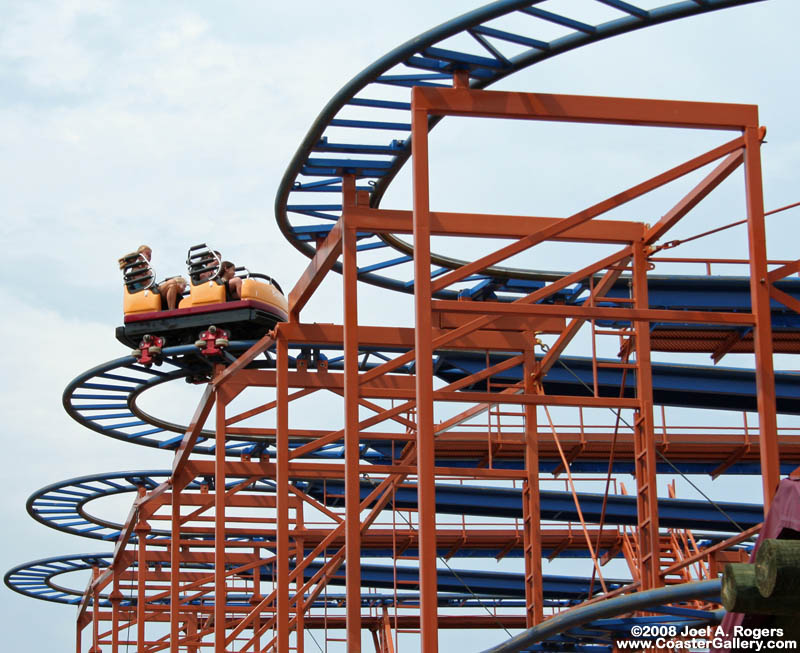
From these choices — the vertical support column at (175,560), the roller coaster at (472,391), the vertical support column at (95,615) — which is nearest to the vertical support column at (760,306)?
the roller coaster at (472,391)

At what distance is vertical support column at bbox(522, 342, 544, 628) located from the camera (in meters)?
19.3

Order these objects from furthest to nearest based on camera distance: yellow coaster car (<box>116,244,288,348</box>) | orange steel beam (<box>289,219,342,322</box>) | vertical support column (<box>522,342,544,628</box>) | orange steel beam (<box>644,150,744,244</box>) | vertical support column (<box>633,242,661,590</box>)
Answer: yellow coaster car (<box>116,244,288,348</box>)
vertical support column (<box>522,342,544,628</box>)
orange steel beam (<box>289,219,342,322</box>)
vertical support column (<box>633,242,661,590</box>)
orange steel beam (<box>644,150,744,244</box>)

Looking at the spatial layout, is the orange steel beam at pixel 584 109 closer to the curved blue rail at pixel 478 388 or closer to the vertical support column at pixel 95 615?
the curved blue rail at pixel 478 388

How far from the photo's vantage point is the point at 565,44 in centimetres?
1434

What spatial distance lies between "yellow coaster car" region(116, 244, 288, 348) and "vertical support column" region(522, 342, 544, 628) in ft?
16.4

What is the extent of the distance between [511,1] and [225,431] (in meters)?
12.4

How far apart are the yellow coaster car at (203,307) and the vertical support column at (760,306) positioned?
11.3 m

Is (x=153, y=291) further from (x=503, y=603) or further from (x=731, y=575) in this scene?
(x=503, y=603)

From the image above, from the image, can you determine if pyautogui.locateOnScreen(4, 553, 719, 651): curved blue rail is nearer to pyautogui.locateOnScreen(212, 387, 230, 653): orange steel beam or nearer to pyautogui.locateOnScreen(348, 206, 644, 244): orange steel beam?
pyautogui.locateOnScreen(212, 387, 230, 653): orange steel beam

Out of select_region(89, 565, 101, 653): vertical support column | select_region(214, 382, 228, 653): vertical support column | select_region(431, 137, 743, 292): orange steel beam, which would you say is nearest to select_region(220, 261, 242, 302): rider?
select_region(214, 382, 228, 653): vertical support column

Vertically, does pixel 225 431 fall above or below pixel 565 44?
below

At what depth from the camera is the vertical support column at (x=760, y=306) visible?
1338cm

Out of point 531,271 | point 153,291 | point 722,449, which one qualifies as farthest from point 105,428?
point 722,449

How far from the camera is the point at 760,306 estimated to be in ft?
44.5
